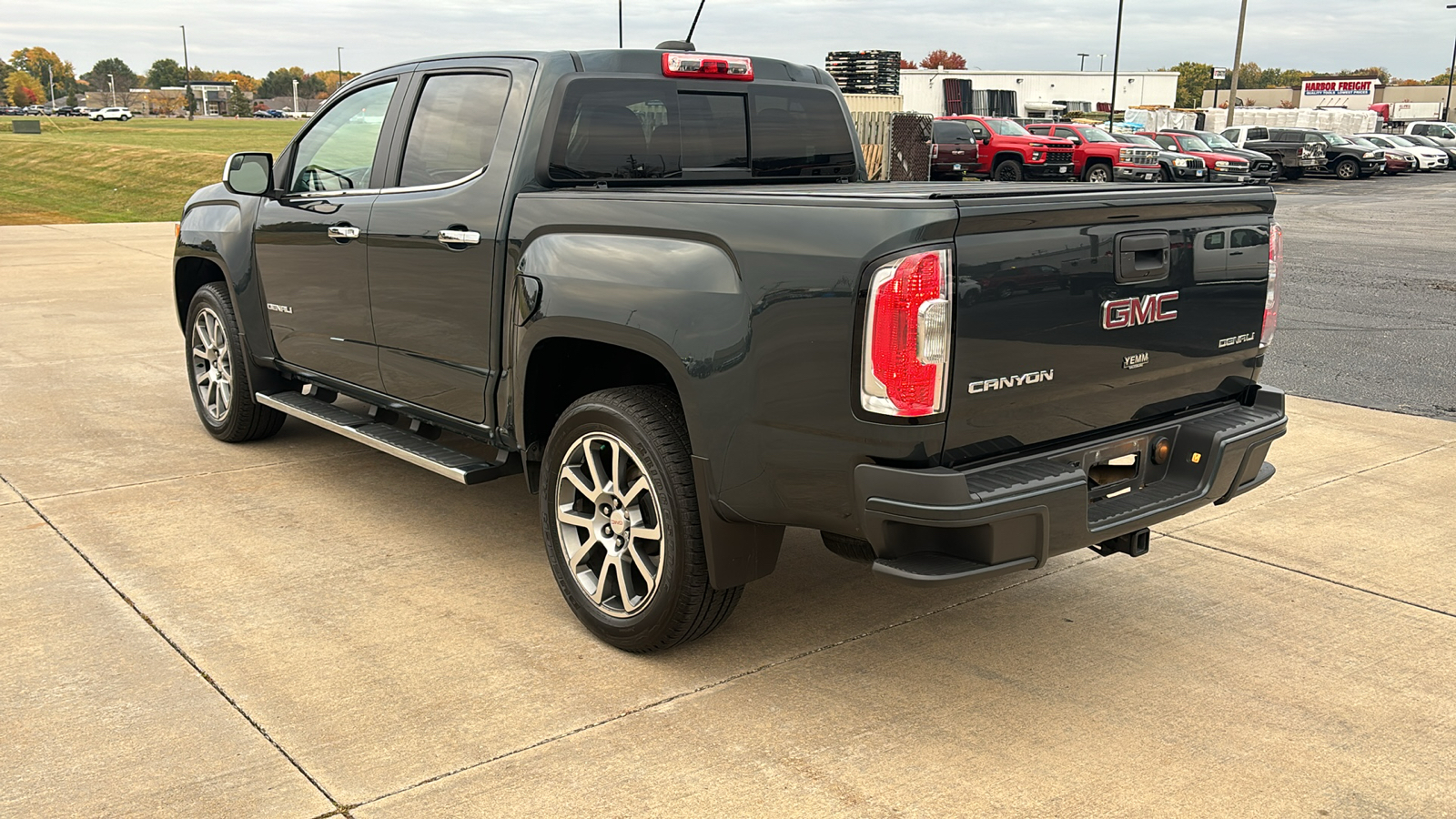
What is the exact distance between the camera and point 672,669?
3.86 metres

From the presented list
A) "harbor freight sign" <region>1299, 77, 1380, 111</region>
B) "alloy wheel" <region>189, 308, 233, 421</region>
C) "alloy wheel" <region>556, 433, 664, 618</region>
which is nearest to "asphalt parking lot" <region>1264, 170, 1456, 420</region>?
"alloy wheel" <region>556, 433, 664, 618</region>

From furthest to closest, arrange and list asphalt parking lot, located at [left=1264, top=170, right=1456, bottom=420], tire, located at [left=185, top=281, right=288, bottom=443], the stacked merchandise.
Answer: the stacked merchandise → asphalt parking lot, located at [left=1264, top=170, right=1456, bottom=420] → tire, located at [left=185, top=281, right=288, bottom=443]

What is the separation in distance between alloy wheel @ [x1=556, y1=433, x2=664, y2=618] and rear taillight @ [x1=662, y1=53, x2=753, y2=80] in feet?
5.23

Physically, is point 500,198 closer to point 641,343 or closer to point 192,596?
point 641,343

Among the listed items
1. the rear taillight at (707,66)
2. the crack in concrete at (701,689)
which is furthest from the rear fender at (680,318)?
the rear taillight at (707,66)

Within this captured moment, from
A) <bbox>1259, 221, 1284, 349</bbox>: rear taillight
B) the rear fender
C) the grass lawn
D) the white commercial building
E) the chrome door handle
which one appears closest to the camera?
the rear fender

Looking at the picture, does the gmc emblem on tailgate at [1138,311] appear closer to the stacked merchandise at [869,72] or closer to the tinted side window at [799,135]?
the tinted side window at [799,135]

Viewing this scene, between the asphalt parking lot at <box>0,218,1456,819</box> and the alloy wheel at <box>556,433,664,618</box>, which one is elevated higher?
the alloy wheel at <box>556,433,664,618</box>

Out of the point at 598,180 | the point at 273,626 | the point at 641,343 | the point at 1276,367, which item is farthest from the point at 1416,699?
the point at 1276,367

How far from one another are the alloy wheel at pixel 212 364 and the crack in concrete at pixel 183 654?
3.66 feet

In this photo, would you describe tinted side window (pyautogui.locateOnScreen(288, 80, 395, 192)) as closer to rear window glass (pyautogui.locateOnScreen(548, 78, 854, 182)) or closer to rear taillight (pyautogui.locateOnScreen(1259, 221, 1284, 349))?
rear window glass (pyautogui.locateOnScreen(548, 78, 854, 182))

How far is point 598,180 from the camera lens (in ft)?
14.6

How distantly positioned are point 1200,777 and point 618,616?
177 cm

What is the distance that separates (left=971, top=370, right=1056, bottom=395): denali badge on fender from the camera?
3.12 meters
